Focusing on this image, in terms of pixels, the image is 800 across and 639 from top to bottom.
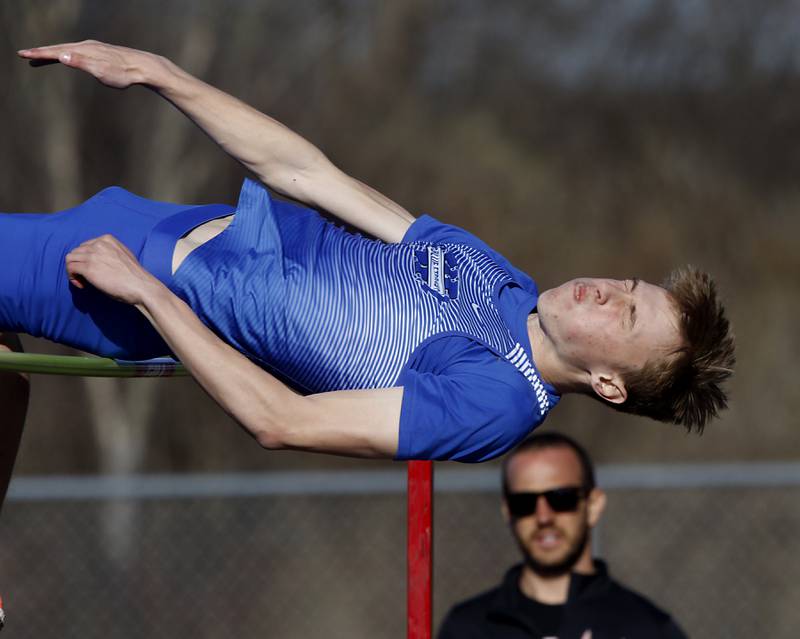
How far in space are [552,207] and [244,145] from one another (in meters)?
13.8

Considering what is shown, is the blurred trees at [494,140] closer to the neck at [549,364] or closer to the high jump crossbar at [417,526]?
the high jump crossbar at [417,526]

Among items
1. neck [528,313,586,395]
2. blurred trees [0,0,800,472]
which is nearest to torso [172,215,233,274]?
neck [528,313,586,395]

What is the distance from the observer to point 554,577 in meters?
4.71

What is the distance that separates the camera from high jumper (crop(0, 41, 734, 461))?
3080mm

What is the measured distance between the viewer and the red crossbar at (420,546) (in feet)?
12.7

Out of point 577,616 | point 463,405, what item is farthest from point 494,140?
point 463,405

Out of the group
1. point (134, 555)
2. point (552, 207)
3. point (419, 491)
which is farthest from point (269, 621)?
point (552, 207)

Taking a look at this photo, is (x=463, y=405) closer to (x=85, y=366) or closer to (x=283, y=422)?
(x=283, y=422)

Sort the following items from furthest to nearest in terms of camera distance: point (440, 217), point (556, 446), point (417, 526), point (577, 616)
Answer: point (440, 217), point (556, 446), point (577, 616), point (417, 526)

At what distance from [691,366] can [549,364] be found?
0.35 metres

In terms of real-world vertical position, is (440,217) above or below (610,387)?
above

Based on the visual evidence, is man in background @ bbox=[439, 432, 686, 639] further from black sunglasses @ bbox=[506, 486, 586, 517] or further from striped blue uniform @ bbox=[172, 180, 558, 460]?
striped blue uniform @ bbox=[172, 180, 558, 460]

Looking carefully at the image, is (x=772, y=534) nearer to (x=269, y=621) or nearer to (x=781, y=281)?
(x=269, y=621)

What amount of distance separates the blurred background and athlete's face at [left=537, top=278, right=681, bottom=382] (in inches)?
133
